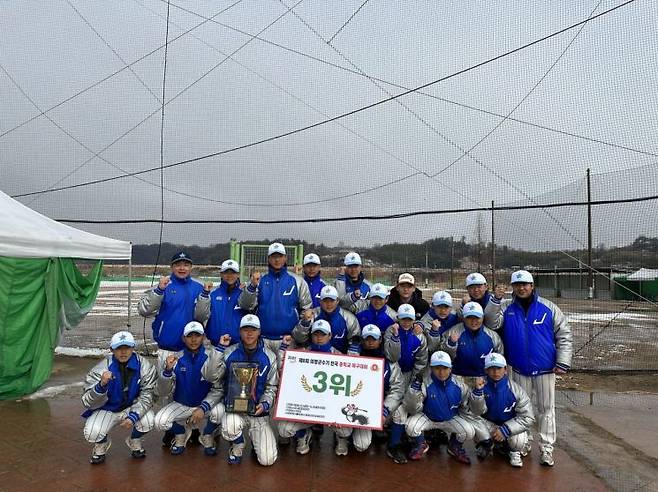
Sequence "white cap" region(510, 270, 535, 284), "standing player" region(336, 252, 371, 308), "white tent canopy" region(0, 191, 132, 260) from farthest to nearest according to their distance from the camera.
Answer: "white tent canopy" region(0, 191, 132, 260) → "standing player" region(336, 252, 371, 308) → "white cap" region(510, 270, 535, 284)

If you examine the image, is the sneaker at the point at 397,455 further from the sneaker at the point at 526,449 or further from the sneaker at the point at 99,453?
the sneaker at the point at 99,453

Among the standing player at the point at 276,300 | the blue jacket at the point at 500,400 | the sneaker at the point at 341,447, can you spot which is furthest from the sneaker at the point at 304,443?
the blue jacket at the point at 500,400

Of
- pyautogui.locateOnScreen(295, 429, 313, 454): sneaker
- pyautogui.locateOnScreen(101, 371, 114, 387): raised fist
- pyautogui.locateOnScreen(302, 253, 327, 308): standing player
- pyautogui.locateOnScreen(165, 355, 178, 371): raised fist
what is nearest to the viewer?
pyautogui.locateOnScreen(101, 371, 114, 387): raised fist

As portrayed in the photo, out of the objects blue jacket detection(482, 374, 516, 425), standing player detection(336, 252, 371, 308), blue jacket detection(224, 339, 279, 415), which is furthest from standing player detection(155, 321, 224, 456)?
blue jacket detection(482, 374, 516, 425)

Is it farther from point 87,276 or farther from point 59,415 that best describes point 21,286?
point 59,415

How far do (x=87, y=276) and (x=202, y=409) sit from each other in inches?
198

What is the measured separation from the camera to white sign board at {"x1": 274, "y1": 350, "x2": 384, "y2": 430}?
4562 millimetres

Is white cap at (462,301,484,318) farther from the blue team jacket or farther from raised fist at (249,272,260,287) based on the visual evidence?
the blue team jacket

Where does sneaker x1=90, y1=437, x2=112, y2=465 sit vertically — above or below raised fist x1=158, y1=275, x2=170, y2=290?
below

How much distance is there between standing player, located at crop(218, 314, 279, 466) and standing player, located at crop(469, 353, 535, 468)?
80.3 inches

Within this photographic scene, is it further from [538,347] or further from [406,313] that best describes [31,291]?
[538,347]

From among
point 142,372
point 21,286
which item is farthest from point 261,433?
point 21,286

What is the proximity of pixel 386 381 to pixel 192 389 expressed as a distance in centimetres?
202

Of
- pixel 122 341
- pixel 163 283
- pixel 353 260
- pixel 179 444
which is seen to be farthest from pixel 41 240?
pixel 353 260
